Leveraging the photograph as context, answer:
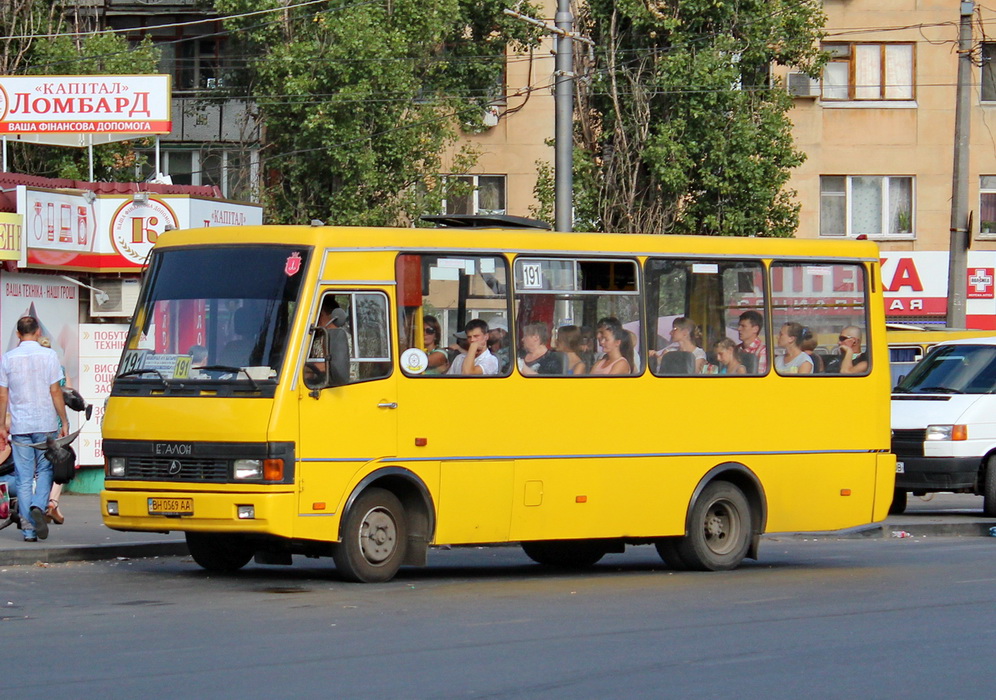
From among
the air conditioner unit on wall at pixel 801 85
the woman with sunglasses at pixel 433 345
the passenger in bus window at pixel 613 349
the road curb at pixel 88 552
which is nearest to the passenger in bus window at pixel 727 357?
the passenger in bus window at pixel 613 349

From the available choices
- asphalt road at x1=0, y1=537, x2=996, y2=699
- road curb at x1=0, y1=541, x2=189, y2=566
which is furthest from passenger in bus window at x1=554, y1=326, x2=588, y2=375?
road curb at x1=0, y1=541, x2=189, y2=566

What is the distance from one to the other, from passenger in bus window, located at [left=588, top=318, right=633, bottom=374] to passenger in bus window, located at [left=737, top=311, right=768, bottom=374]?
118cm

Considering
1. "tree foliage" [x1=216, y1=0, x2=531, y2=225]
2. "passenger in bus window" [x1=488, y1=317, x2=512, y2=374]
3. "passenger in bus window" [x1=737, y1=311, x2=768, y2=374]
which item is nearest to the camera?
"passenger in bus window" [x1=488, y1=317, x2=512, y2=374]

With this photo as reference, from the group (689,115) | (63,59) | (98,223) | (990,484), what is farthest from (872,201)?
(98,223)

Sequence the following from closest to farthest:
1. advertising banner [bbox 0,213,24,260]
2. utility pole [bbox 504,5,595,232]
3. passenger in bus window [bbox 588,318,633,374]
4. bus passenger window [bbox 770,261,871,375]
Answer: passenger in bus window [bbox 588,318,633,374]
bus passenger window [bbox 770,261,871,375]
advertising banner [bbox 0,213,24,260]
utility pole [bbox 504,5,595,232]

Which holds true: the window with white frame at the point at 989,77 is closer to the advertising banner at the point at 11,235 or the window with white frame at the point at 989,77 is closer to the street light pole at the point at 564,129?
the street light pole at the point at 564,129

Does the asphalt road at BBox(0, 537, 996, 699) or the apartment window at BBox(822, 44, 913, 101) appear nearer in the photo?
the asphalt road at BBox(0, 537, 996, 699)

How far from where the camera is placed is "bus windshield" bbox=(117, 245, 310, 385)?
12.3 meters

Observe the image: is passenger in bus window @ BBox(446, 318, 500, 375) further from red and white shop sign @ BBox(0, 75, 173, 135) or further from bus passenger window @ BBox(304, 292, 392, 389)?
red and white shop sign @ BBox(0, 75, 173, 135)

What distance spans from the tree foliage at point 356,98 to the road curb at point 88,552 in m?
18.4

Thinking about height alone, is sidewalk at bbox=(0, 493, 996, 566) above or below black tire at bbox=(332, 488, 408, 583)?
below

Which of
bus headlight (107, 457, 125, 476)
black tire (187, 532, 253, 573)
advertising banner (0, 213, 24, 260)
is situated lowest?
black tire (187, 532, 253, 573)

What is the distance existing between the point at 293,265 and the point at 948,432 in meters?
10.5

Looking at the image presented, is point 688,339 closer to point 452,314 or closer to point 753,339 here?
point 753,339
